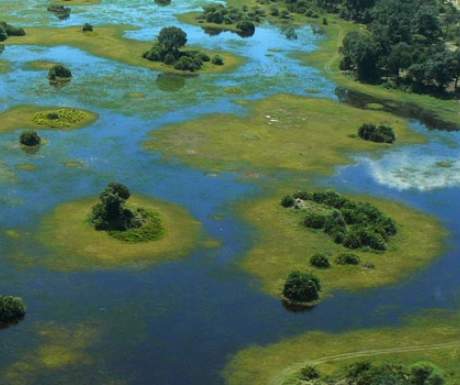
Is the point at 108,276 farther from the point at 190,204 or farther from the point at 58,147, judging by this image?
the point at 58,147

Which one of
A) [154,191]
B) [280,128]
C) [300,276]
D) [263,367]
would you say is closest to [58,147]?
[154,191]

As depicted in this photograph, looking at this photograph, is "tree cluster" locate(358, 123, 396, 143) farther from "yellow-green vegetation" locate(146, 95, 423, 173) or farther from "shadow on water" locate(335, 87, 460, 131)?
"shadow on water" locate(335, 87, 460, 131)

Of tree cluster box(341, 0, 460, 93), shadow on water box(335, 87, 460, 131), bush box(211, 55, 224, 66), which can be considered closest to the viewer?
shadow on water box(335, 87, 460, 131)

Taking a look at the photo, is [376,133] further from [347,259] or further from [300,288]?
[300,288]

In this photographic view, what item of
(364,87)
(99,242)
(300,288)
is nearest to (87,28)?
(364,87)

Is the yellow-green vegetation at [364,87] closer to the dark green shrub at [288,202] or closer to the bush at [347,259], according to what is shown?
→ the dark green shrub at [288,202]

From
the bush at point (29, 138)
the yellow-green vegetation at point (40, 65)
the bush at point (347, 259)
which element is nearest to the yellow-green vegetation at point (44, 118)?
the bush at point (29, 138)

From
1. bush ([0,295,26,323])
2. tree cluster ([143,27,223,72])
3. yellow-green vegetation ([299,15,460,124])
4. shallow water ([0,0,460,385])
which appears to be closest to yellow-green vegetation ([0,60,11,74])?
shallow water ([0,0,460,385])
